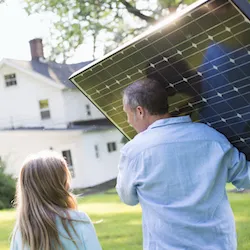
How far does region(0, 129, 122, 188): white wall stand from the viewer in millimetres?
27000

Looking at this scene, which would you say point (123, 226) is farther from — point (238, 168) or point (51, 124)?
point (51, 124)

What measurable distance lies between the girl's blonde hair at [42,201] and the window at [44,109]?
83.9ft

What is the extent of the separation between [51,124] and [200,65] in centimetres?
2578

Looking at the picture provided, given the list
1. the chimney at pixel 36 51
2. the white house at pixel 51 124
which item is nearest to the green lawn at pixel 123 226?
the white house at pixel 51 124

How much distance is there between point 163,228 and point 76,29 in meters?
11.6

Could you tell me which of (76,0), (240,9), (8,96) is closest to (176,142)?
(240,9)

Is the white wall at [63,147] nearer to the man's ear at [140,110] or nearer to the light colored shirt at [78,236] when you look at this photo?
the light colored shirt at [78,236]

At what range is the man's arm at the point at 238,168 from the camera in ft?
9.05

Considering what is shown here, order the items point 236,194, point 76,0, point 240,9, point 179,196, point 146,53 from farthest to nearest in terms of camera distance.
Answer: point 236,194
point 76,0
point 146,53
point 179,196
point 240,9

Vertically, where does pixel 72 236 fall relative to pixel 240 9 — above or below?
below

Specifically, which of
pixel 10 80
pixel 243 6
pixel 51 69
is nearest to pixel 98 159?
pixel 51 69

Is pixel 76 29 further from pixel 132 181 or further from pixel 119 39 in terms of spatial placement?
pixel 132 181

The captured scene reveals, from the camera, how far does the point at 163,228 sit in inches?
107

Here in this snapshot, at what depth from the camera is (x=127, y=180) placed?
2820 millimetres
